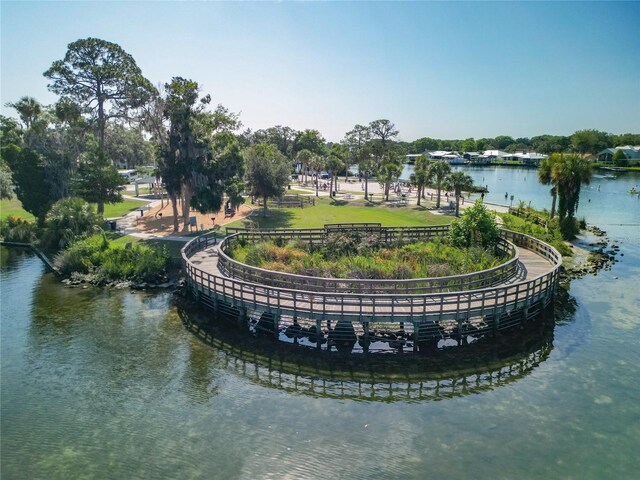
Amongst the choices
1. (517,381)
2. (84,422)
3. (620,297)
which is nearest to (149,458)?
(84,422)

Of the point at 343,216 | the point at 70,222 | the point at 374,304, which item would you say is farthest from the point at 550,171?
the point at 70,222

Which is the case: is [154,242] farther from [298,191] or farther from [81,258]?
[298,191]

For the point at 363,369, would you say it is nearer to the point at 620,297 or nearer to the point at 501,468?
the point at 501,468

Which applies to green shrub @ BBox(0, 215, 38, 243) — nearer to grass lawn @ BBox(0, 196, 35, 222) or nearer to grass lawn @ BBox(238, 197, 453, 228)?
grass lawn @ BBox(0, 196, 35, 222)

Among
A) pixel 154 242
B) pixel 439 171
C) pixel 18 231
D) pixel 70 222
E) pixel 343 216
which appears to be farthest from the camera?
pixel 439 171

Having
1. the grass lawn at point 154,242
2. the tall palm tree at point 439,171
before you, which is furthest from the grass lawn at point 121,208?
the tall palm tree at point 439,171
